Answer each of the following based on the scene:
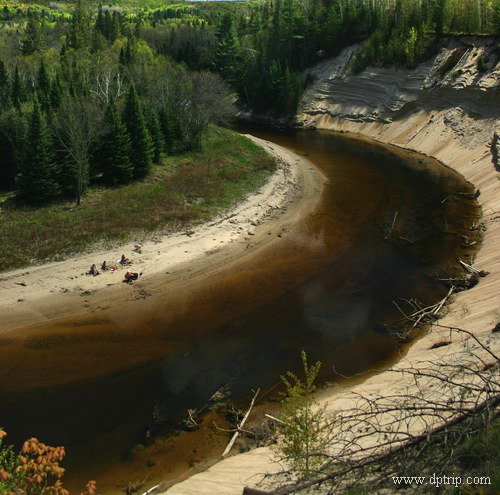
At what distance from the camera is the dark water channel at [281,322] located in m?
18.6

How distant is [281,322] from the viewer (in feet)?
81.0

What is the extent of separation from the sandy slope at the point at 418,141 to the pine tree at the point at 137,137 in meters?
27.9

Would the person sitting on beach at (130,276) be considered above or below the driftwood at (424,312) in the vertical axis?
below

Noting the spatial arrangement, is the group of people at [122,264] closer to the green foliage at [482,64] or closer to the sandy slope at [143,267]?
the sandy slope at [143,267]

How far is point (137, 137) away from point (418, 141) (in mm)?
34402

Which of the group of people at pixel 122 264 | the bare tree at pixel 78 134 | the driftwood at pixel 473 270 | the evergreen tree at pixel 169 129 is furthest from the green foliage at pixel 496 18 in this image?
the group of people at pixel 122 264

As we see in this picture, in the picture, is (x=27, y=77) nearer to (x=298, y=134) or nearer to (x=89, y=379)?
(x=298, y=134)

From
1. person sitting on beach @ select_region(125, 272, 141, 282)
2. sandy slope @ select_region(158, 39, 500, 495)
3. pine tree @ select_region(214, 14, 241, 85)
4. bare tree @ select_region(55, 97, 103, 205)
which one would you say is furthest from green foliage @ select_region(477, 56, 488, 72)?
person sitting on beach @ select_region(125, 272, 141, 282)

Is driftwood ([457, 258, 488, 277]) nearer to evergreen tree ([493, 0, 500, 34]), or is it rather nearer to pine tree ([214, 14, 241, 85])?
evergreen tree ([493, 0, 500, 34])

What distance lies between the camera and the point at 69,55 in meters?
67.0

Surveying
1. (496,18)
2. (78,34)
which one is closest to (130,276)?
(496,18)

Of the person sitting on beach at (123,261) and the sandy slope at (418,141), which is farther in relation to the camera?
the person sitting on beach at (123,261)

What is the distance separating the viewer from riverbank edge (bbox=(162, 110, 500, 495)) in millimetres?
14188

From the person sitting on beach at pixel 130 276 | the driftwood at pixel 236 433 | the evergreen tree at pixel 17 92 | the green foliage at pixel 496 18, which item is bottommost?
the driftwood at pixel 236 433
